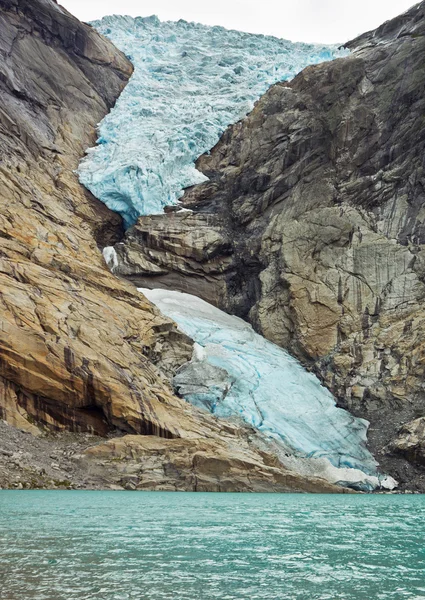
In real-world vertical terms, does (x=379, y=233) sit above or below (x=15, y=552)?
above

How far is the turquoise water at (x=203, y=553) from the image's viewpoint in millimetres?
7156

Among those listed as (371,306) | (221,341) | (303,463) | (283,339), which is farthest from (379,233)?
(303,463)

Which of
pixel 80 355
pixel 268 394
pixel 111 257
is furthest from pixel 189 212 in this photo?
pixel 80 355

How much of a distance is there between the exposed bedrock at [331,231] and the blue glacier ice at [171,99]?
2527mm

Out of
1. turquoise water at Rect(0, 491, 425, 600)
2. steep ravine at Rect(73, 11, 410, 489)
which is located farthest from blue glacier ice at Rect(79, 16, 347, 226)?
turquoise water at Rect(0, 491, 425, 600)

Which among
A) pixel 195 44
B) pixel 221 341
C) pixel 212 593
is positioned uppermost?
pixel 195 44

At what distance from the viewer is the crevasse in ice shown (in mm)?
32469

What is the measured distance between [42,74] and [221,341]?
2950cm

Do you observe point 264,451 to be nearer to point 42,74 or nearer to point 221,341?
point 221,341

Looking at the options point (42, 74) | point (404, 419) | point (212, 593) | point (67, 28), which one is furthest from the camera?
point (67, 28)

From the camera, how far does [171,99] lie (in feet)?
189

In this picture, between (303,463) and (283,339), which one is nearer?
(303,463)

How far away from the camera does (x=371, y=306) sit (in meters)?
39.3

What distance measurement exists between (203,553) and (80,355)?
66.6ft
